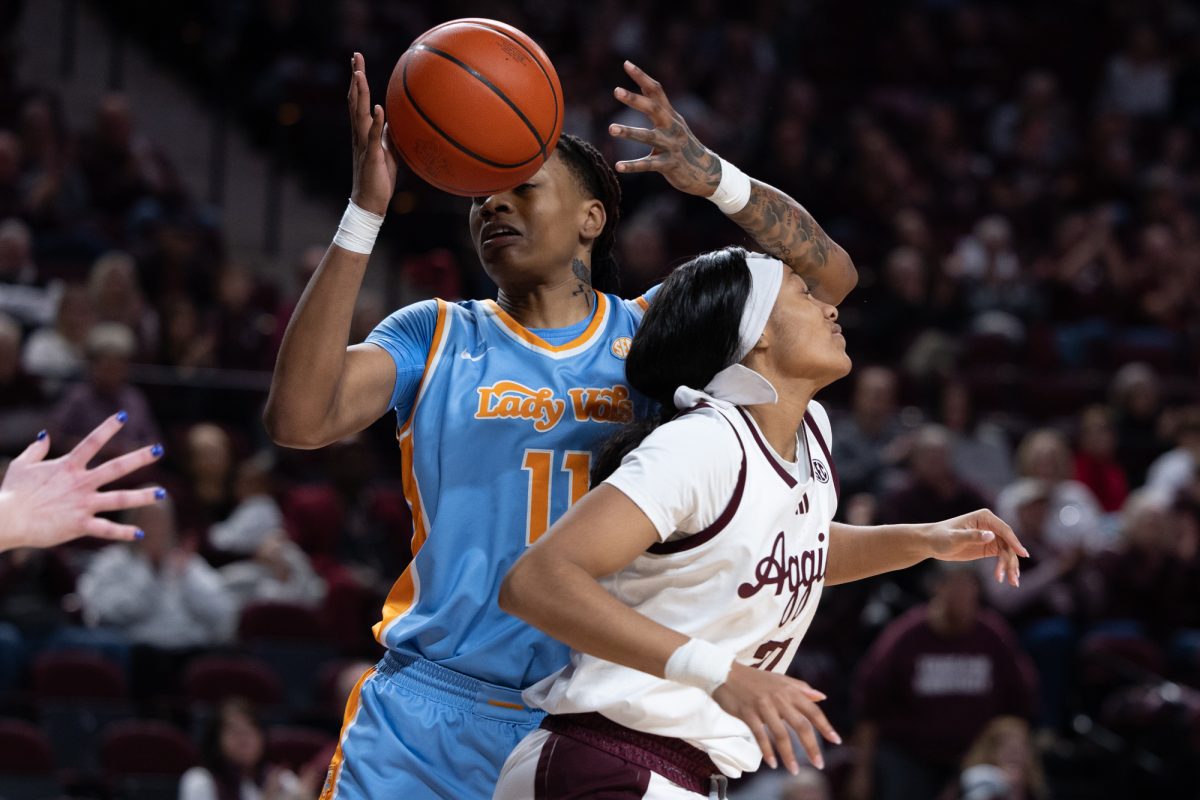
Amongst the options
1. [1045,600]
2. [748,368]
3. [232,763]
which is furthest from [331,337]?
[1045,600]

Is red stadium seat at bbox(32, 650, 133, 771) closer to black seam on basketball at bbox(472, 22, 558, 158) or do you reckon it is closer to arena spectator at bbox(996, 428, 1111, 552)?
black seam on basketball at bbox(472, 22, 558, 158)

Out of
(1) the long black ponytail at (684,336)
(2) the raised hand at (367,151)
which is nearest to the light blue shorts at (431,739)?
(1) the long black ponytail at (684,336)

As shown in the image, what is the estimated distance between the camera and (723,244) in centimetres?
1161

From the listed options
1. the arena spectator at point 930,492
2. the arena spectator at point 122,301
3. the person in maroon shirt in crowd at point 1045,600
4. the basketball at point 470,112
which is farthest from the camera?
the arena spectator at point 122,301

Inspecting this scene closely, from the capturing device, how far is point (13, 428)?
8734 mm

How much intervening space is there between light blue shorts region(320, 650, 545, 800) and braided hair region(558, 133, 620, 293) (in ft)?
3.43

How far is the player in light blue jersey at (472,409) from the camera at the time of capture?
10.3ft

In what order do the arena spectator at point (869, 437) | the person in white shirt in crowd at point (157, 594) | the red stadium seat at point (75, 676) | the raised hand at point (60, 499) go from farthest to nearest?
the arena spectator at point (869, 437) → the person in white shirt in crowd at point (157, 594) → the red stadium seat at point (75, 676) → the raised hand at point (60, 499)

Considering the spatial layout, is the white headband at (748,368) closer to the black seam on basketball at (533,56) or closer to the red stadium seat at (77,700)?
the black seam on basketball at (533,56)

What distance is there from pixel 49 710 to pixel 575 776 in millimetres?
5193

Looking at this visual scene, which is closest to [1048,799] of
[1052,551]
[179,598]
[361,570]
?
[1052,551]

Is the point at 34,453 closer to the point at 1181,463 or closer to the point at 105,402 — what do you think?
the point at 105,402

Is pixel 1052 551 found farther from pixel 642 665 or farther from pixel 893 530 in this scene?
pixel 642 665

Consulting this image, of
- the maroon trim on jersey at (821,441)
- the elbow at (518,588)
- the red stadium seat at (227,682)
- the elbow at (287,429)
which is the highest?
the maroon trim on jersey at (821,441)
